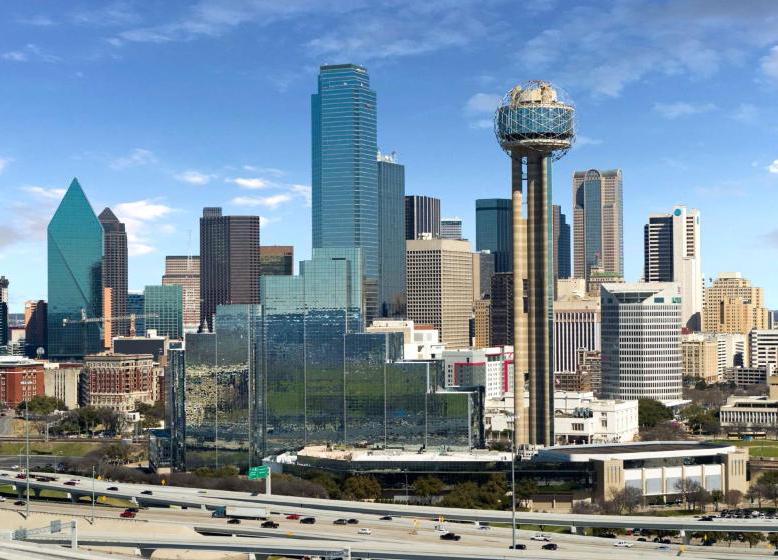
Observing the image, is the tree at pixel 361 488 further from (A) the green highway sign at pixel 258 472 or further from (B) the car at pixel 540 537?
(B) the car at pixel 540 537

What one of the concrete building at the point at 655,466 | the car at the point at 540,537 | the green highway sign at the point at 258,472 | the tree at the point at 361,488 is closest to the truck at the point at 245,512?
the green highway sign at the point at 258,472

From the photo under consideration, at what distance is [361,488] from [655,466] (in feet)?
124

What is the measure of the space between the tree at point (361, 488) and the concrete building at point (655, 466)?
67.1 ft

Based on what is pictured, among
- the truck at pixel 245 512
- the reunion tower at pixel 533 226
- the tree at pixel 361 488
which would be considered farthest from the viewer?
the reunion tower at pixel 533 226

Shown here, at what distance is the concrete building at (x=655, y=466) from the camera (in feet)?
517

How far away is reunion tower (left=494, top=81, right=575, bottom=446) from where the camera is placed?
618 feet

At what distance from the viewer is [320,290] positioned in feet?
620

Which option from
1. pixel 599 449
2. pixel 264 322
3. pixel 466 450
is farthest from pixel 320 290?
pixel 599 449

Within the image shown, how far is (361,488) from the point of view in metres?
158

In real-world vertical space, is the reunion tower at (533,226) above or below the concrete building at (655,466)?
above

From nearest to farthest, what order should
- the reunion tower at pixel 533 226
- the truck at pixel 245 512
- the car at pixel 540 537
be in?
1. the car at pixel 540 537
2. the truck at pixel 245 512
3. the reunion tower at pixel 533 226

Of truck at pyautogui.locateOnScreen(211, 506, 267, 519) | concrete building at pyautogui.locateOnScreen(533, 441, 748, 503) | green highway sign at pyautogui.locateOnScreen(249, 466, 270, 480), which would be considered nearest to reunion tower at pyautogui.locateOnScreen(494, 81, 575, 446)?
concrete building at pyautogui.locateOnScreen(533, 441, 748, 503)

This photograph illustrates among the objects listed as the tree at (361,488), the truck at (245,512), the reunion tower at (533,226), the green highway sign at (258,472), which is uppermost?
the reunion tower at (533,226)

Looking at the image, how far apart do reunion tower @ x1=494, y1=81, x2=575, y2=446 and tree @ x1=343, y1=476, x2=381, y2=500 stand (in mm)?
35114
